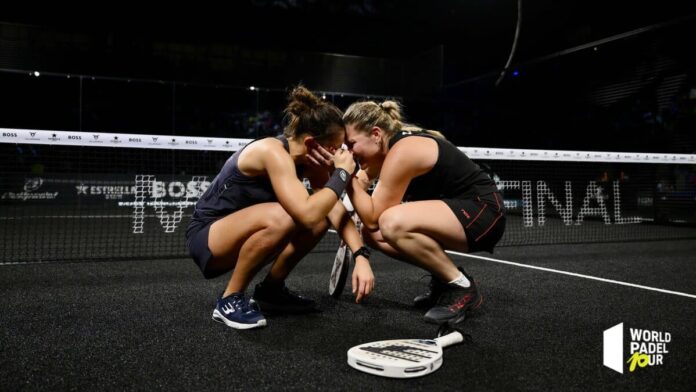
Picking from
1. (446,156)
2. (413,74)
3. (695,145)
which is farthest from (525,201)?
(413,74)

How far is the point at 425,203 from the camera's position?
285 cm

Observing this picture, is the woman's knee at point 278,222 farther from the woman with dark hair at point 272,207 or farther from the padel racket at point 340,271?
the padel racket at point 340,271

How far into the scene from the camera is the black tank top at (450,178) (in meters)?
2.83

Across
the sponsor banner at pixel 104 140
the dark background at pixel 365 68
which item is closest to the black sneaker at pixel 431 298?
the sponsor banner at pixel 104 140

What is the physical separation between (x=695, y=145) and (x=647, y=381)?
9896 millimetres

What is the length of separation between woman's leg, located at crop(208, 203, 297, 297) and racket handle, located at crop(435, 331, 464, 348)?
0.94m

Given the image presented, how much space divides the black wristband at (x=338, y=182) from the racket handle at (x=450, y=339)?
795mm

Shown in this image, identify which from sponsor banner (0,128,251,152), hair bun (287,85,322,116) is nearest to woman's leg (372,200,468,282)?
hair bun (287,85,322,116)

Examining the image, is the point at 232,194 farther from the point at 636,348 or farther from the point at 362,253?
the point at 636,348

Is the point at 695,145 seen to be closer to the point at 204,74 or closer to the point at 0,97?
the point at 204,74

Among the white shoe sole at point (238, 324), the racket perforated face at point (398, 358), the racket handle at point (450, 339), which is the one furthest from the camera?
the white shoe sole at point (238, 324)

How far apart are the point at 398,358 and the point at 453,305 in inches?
35.5

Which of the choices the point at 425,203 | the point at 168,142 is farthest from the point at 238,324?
the point at 168,142

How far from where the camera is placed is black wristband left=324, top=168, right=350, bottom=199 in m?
2.34
